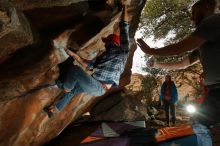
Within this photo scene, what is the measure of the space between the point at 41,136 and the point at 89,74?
429cm

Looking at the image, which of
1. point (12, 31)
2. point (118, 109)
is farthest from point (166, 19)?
point (12, 31)

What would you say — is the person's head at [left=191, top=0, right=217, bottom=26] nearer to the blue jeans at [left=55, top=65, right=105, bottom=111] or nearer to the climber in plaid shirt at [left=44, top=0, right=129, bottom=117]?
the climber in plaid shirt at [left=44, top=0, right=129, bottom=117]

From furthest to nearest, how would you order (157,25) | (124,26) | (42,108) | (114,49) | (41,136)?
(157,25), (41,136), (42,108), (124,26), (114,49)

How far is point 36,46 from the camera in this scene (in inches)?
228

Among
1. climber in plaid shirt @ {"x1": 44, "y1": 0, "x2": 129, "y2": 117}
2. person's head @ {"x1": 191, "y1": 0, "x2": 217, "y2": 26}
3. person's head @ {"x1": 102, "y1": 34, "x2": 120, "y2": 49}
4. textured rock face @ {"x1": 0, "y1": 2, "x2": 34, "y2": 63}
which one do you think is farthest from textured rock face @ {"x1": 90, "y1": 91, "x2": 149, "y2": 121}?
person's head @ {"x1": 191, "y1": 0, "x2": 217, "y2": 26}

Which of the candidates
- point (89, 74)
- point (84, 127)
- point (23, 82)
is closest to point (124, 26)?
point (89, 74)

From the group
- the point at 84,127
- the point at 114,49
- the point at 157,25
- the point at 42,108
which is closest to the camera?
the point at 114,49

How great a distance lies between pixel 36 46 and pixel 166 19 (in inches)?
478

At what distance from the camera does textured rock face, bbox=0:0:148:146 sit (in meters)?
4.89

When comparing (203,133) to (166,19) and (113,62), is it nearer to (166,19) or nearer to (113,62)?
(113,62)

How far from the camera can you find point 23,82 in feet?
19.7

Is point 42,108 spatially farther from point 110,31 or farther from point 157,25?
point 157,25

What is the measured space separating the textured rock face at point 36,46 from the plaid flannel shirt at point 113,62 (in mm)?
854

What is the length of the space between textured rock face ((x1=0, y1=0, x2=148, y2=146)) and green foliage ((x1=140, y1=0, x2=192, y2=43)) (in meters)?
9.13
